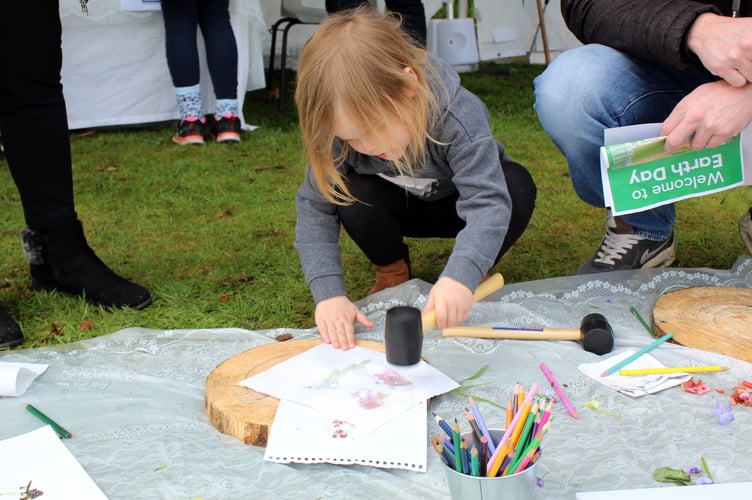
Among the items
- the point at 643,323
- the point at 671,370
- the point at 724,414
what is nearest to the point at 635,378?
the point at 671,370

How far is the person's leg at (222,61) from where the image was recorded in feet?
12.9

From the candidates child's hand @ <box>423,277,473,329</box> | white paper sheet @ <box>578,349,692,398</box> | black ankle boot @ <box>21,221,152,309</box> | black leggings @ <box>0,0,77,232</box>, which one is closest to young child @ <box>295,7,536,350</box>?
child's hand @ <box>423,277,473,329</box>

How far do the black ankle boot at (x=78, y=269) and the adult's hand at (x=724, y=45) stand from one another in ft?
4.64

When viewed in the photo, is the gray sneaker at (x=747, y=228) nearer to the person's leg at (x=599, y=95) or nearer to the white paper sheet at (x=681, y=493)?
the person's leg at (x=599, y=95)

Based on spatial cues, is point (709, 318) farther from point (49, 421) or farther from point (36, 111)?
point (36, 111)

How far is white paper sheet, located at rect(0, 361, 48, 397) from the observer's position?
4.97ft

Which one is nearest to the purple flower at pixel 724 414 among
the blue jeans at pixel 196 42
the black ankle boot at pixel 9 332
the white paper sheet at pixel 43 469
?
the white paper sheet at pixel 43 469

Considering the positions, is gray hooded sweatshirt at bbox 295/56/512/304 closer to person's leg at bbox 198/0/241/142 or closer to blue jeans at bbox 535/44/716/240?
blue jeans at bbox 535/44/716/240

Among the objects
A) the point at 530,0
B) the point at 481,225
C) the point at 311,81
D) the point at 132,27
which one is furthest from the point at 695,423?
the point at 530,0

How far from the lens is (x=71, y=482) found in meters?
1.22

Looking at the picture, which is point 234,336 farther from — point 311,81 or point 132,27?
point 132,27

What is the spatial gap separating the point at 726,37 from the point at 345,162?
839 mm

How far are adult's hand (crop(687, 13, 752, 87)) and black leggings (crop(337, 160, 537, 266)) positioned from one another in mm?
465

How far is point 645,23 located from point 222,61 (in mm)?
2706
